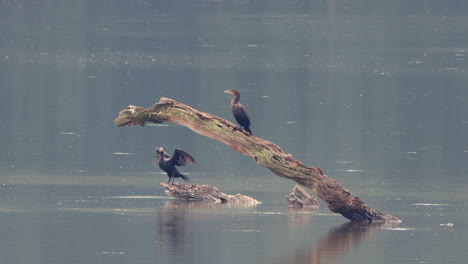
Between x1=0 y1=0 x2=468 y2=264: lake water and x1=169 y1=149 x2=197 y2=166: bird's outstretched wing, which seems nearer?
x1=0 y1=0 x2=468 y2=264: lake water

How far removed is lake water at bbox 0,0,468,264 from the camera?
2655 centimetres

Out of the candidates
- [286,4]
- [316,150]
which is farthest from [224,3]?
[316,150]

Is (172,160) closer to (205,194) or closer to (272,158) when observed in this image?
(205,194)

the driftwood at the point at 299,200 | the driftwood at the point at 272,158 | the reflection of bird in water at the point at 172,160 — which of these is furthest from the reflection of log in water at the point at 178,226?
the driftwood at the point at 272,158

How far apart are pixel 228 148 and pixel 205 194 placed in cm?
1187

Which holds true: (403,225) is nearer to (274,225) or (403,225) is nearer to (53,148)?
(274,225)

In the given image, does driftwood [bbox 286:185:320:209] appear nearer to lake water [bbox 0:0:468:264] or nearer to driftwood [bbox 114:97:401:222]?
lake water [bbox 0:0:468:264]

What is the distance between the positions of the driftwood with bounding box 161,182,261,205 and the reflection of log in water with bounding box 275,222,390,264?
11.4ft

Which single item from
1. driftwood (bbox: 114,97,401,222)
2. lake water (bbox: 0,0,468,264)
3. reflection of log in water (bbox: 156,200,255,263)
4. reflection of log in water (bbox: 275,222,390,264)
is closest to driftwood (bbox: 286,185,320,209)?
lake water (bbox: 0,0,468,264)

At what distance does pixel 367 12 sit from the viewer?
5758 inches

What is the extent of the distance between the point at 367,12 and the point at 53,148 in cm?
10622

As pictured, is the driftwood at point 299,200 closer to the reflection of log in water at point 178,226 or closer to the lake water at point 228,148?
the lake water at point 228,148

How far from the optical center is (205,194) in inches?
1256

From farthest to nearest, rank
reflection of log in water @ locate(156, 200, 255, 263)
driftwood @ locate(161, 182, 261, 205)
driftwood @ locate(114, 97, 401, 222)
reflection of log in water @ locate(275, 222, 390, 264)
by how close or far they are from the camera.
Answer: driftwood @ locate(161, 182, 261, 205), driftwood @ locate(114, 97, 401, 222), reflection of log in water @ locate(156, 200, 255, 263), reflection of log in water @ locate(275, 222, 390, 264)
